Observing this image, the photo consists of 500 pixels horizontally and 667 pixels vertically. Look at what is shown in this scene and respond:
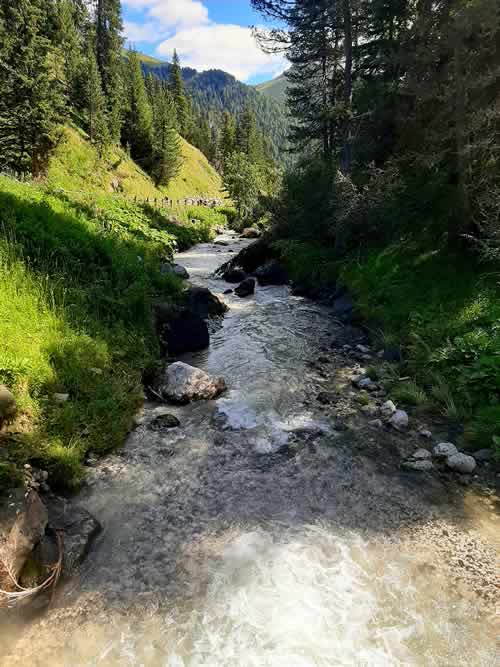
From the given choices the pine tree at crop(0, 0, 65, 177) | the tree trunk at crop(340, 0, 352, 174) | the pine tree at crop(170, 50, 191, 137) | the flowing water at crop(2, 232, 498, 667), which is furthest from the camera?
the pine tree at crop(170, 50, 191, 137)

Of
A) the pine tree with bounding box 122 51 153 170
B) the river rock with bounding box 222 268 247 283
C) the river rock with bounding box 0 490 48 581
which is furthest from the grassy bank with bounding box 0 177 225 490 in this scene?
the pine tree with bounding box 122 51 153 170

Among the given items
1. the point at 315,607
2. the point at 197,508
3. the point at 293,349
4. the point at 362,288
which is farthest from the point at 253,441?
the point at 362,288

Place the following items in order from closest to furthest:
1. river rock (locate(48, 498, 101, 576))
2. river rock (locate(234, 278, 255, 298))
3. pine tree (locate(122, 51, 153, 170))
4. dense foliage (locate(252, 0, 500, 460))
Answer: river rock (locate(48, 498, 101, 576)) → dense foliage (locate(252, 0, 500, 460)) → river rock (locate(234, 278, 255, 298)) → pine tree (locate(122, 51, 153, 170))

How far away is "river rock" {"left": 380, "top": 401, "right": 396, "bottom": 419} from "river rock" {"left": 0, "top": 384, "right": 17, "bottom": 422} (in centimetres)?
579

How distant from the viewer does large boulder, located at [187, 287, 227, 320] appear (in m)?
12.1

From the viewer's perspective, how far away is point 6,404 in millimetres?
5156

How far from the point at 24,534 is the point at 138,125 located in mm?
57438

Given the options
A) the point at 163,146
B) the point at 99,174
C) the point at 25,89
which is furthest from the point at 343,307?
the point at 163,146

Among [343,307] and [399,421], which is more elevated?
[343,307]

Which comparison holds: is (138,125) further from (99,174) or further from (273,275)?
(273,275)

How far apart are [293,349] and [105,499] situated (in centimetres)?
624

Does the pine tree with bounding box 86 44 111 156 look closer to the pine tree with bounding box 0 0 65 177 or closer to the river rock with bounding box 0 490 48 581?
the pine tree with bounding box 0 0 65 177

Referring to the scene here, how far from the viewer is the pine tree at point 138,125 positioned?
5116 centimetres

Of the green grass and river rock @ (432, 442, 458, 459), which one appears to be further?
the green grass
